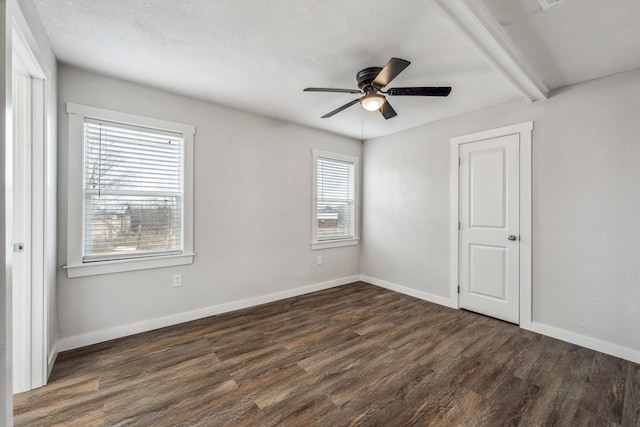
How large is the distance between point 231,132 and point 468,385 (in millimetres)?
3404

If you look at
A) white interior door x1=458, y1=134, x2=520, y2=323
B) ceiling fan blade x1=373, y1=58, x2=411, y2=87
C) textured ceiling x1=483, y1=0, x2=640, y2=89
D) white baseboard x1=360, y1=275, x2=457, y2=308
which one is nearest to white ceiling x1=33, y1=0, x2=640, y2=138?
textured ceiling x1=483, y1=0, x2=640, y2=89

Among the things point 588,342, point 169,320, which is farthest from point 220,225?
point 588,342

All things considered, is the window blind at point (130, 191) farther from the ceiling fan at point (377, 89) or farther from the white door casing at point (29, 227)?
the ceiling fan at point (377, 89)

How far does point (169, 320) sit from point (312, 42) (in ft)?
9.88

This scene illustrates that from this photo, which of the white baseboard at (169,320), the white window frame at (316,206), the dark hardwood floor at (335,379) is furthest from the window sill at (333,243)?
the dark hardwood floor at (335,379)

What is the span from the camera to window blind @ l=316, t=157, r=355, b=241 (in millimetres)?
4309

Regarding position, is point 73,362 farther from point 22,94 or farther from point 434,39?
point 434,39

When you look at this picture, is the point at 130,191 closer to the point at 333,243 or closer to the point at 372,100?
the point at 372,100

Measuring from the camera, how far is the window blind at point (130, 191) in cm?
254

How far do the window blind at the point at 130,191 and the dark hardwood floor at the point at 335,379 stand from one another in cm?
91

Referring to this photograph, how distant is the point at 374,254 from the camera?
4605mm

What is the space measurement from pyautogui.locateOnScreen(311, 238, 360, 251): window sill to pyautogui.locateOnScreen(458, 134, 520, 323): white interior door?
172cm

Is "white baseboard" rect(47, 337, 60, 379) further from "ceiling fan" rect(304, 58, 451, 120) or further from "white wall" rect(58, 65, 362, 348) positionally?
"ceiling fan" rect(304, 58, 451, 120)

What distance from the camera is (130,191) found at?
2.69 m
